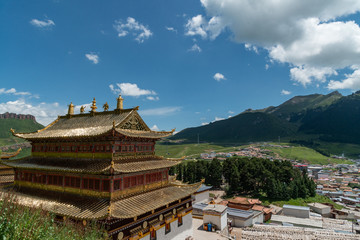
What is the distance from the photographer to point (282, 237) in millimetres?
34000

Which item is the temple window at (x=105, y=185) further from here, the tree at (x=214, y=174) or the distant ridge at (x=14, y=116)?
the distant ridge at (x=14, y=116)

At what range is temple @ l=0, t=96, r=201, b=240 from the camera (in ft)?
71.1

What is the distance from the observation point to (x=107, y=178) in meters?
22.1

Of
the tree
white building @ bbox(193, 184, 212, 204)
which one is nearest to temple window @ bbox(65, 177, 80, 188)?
white building @ bbox(193, 184, 212, 204)

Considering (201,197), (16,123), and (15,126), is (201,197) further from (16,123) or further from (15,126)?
(16,123)

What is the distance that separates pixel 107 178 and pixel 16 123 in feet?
631

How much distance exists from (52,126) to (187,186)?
2024cm

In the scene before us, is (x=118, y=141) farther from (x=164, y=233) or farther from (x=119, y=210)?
(x=164, y=233)

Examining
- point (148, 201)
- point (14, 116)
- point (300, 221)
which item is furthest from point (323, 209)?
point (14, 116)

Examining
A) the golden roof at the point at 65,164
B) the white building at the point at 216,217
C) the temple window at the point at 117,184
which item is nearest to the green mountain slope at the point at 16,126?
the golden roof at the point at 65,164

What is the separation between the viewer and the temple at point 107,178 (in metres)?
21.7

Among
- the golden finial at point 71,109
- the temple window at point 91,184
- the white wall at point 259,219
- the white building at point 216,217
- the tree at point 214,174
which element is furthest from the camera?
the tree at point 214,174

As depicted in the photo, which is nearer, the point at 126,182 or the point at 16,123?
the point at 126,182

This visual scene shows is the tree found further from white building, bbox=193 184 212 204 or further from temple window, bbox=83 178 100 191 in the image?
temple window, bbox=83 178 100 191
